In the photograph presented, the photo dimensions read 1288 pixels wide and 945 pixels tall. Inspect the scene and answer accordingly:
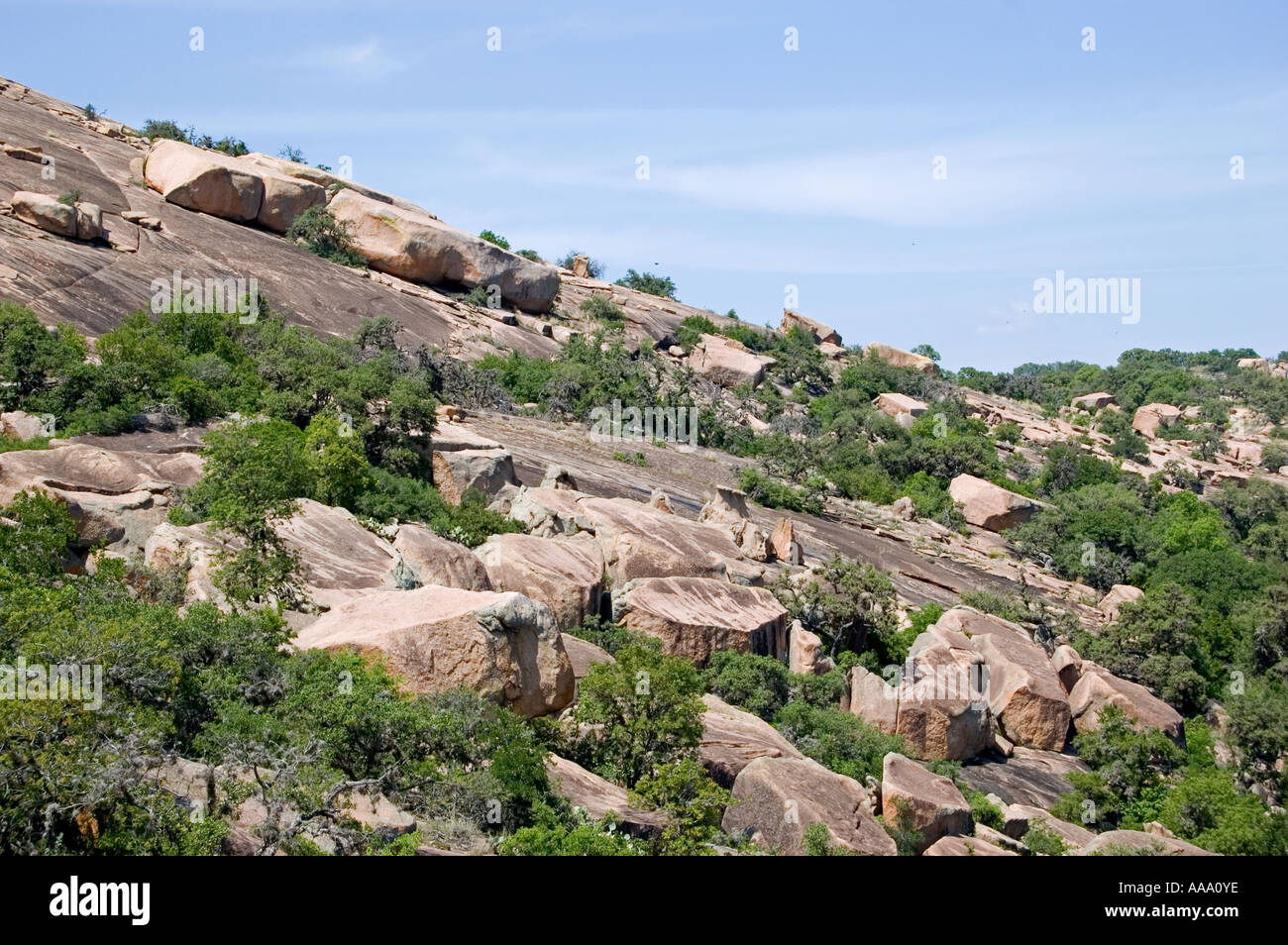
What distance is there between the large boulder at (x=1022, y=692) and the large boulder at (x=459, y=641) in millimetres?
11587

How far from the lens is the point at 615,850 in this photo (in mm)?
12180

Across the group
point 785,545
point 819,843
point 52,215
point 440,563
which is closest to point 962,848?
point 819,843

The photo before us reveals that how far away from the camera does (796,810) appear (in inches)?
589

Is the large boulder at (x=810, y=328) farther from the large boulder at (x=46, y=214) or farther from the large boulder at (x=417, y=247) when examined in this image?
the large boulder at (x=46, y=214)

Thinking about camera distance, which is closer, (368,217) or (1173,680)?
(1173,680)

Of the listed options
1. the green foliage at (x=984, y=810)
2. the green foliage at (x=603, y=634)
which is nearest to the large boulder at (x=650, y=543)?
the green foliage at (x=603, y=634)

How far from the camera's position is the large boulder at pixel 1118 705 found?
2502 centimetres

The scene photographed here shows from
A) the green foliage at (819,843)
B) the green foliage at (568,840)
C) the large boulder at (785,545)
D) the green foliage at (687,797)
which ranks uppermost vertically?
the large boulder at (785,545)

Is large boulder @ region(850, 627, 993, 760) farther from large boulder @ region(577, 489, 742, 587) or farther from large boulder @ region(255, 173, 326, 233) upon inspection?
large boulder @ region(255, 173, 326, 233)

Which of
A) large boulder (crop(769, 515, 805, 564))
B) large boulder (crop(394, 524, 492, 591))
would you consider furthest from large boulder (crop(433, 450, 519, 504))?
large boulder (crop(394, 524, 492, 591))

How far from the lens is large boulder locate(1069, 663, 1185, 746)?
82.1ft

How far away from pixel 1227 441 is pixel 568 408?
46059 millimetres
